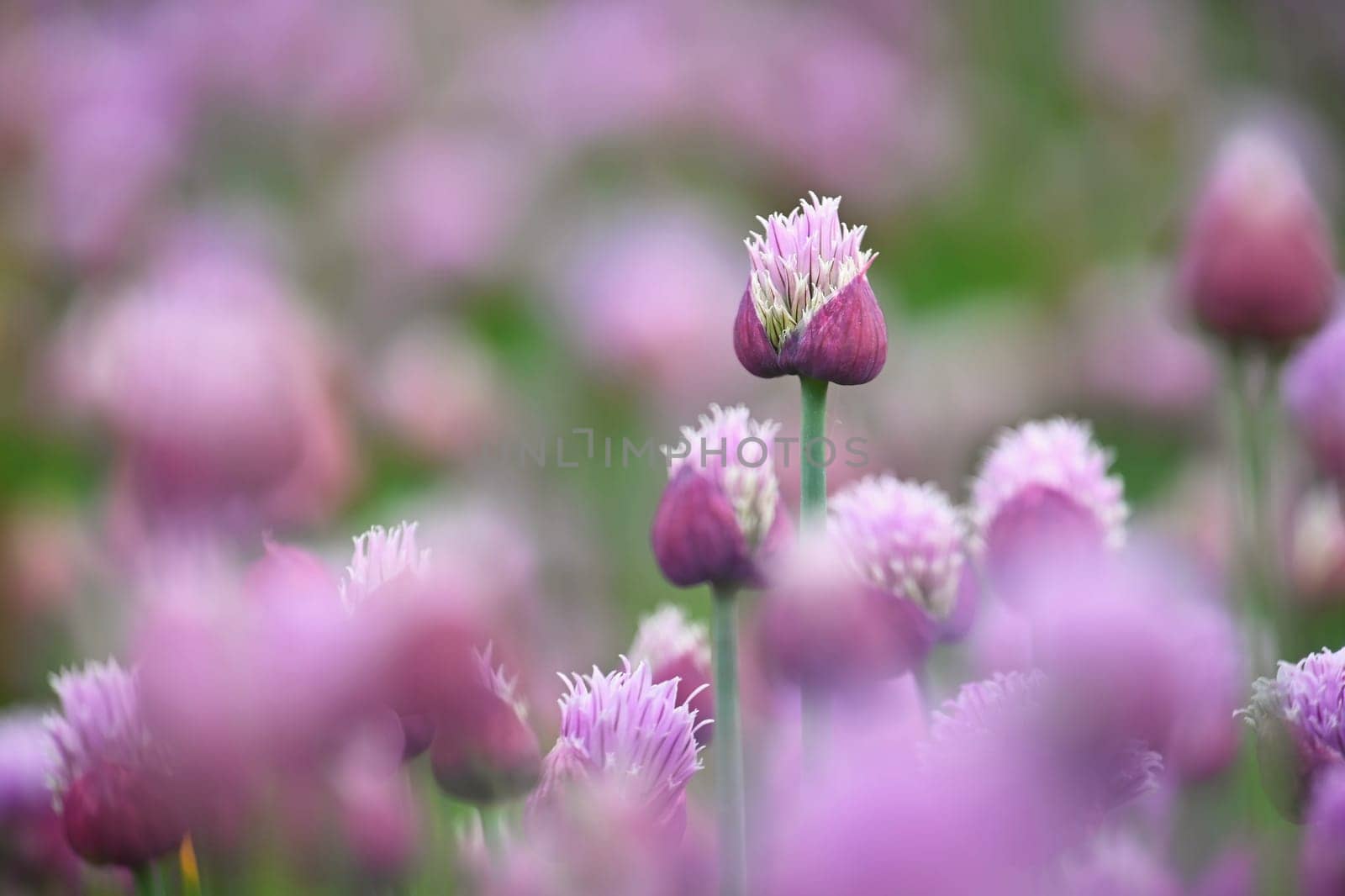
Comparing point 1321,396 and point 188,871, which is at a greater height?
point 1321,396

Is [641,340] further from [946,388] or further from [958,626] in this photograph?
[958,626]

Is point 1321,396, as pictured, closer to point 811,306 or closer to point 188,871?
point 811,306

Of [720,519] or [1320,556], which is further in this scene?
[1320,556]

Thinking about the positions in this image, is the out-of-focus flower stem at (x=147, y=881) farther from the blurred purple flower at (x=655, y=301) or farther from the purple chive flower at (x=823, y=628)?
the blurred purple flower at (x=655, y=301)

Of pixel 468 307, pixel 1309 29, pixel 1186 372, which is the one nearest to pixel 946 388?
pixel 1186 372

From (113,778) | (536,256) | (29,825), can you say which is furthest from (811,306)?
(536,256)

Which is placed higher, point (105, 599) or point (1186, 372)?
point (1186, 372)
